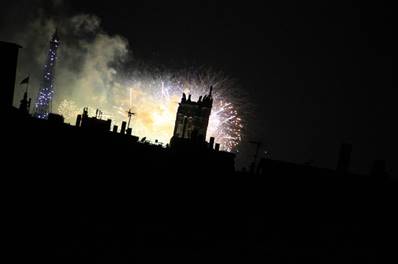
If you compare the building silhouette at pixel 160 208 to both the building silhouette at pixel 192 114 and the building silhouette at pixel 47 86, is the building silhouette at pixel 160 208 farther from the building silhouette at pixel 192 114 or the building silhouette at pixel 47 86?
the building silhouette at pixel 47 86

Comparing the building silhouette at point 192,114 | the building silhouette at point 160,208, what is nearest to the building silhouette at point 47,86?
the building silhouette at point 192,114

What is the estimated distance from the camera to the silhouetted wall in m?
17.1

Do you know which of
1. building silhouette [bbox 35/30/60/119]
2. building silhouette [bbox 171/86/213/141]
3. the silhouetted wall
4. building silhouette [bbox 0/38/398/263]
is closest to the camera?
the silhouetted wall

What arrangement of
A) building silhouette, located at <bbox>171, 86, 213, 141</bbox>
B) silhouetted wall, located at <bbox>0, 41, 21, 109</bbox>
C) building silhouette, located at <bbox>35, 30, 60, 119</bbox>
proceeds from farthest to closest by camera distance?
1. building silhouette, located at <bbox>35, 30, 60, 119</bbox>
2. building silhouette, located at <bbox>171, 86, 213, 141</bbox>
3. silhouetted wall, located at <bbox>0, 41, 21, 109</bbox>

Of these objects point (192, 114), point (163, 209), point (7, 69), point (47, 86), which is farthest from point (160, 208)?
point (47, 86)

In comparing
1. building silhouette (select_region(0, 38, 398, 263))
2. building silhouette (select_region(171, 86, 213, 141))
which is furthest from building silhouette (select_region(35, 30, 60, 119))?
building silhouette (select_region(0, 38, 398, 263))

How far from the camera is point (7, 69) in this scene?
17.1 m

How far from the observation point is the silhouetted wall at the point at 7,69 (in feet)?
56.1

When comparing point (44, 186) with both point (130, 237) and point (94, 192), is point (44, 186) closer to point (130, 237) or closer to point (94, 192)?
point (94, 192)

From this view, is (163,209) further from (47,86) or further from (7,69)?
(47,86)

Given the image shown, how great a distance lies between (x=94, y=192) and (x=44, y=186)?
2105mm

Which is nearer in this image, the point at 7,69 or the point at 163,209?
the point at 7,69

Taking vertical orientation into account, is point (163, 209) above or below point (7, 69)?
below

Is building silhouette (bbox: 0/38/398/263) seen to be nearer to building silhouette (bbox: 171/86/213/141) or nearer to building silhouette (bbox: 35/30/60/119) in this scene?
building silhouette (bbox: 171/86/213/141)
